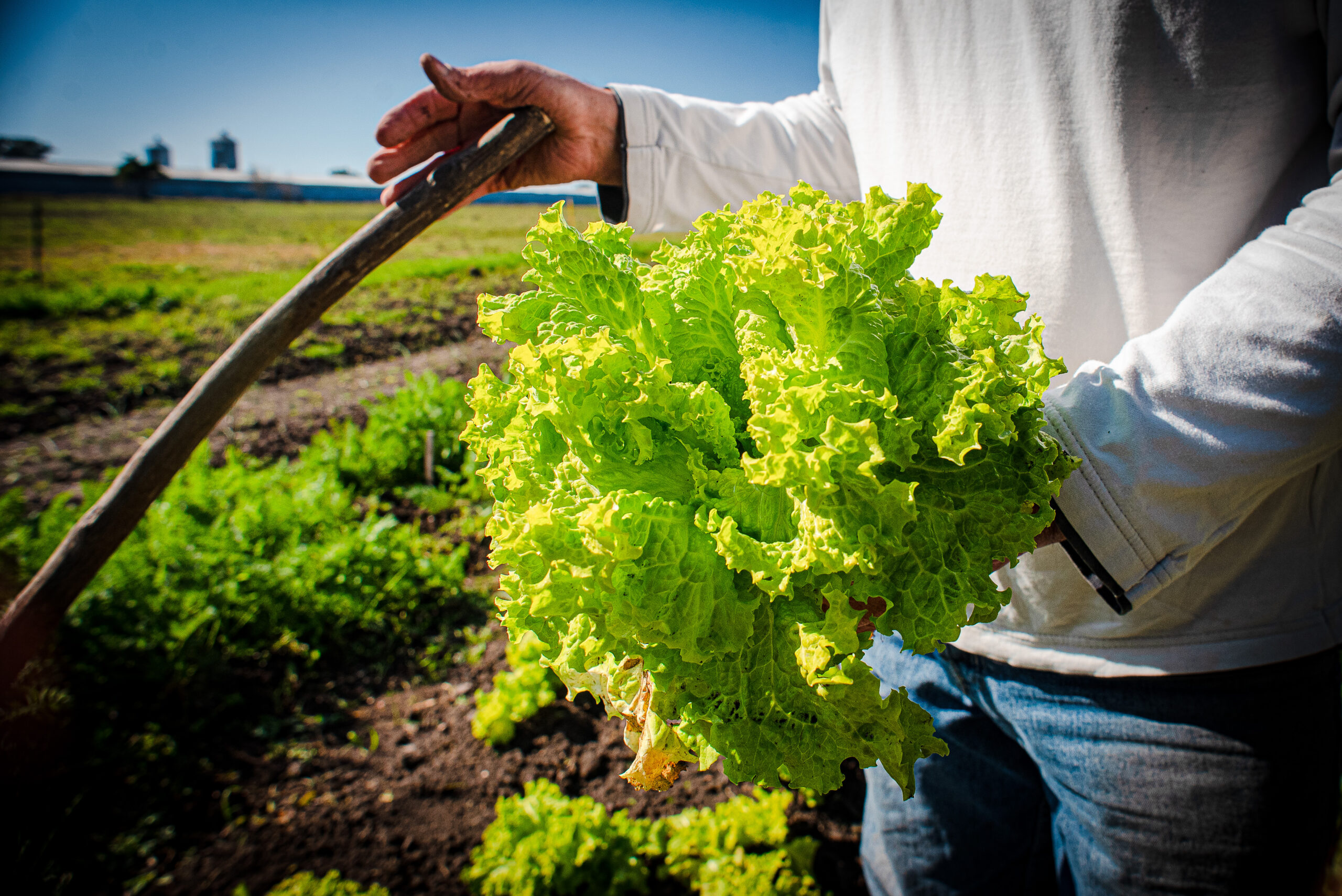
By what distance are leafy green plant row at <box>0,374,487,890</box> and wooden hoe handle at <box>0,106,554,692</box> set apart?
1.55m

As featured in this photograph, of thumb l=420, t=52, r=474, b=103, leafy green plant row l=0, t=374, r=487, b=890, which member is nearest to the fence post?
leafy green plant row l=0, t=374, r=487, b=890

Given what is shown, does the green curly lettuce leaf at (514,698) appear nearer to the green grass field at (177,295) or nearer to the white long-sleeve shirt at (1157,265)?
the white long-sleeve shirt at (1157,265)

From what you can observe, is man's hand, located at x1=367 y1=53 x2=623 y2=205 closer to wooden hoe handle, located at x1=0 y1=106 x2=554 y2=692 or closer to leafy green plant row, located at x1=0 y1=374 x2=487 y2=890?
wooden hoe handle, located at x1=0 y1=106 x2=554 y2=692

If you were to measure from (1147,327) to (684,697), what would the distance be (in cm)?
154

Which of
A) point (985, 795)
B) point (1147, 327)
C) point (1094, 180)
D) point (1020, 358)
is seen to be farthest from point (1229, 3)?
point (985, 795)

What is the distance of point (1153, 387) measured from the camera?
1402 mm

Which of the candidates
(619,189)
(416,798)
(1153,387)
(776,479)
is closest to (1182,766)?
(1153,387)

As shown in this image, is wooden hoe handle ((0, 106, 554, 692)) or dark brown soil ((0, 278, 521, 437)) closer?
wooden hoe handle ((0, 106, 554, 692))

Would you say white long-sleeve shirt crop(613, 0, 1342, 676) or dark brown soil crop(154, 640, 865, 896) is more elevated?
white long-sleeve shirt crop(613, 0, 1342, 676)

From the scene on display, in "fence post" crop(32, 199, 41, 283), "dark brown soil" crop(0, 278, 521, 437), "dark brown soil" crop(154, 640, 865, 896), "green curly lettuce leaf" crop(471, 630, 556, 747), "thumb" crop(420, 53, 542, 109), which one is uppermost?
"fence post" crop(32, 199, 41, 283)

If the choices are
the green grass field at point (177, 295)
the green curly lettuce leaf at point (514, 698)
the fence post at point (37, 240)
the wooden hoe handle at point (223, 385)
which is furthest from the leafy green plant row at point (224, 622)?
the fence post at point (37, 240)

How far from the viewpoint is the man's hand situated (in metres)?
2.20

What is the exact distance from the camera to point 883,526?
3.86 feet

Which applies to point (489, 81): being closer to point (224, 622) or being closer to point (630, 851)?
point (630, 851)
